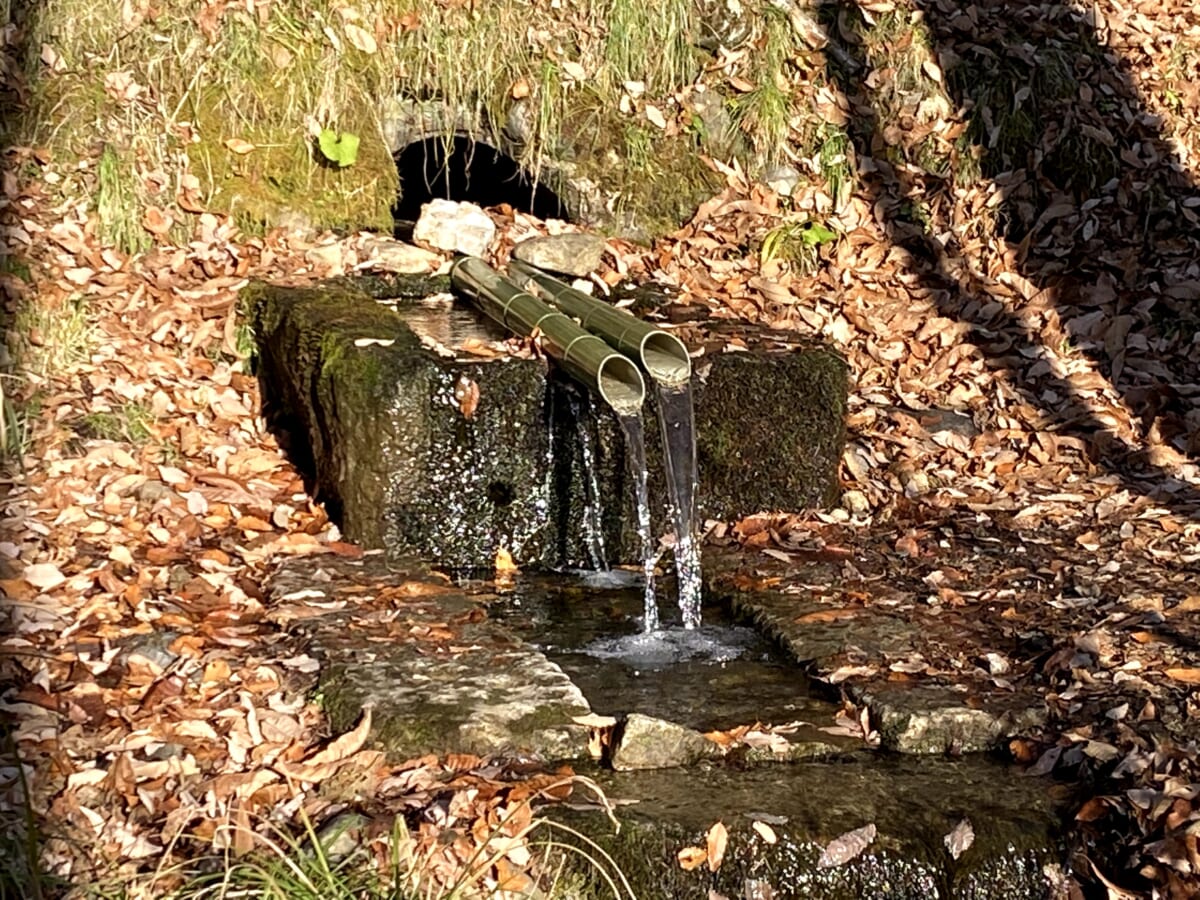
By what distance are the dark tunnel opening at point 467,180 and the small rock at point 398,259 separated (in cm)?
87

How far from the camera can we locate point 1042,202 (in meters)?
8.45

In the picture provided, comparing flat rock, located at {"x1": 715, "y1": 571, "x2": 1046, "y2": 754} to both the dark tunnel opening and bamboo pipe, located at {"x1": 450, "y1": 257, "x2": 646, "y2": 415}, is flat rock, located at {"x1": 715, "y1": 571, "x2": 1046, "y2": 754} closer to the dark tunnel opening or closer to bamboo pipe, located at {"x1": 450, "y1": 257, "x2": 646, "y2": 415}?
bamboo pipe, located at {"x1": 450, "y1": 257, "x2": 646, "y2": 415}

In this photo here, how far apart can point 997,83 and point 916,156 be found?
2.19 ft

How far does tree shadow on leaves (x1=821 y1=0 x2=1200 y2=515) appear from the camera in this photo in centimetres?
731

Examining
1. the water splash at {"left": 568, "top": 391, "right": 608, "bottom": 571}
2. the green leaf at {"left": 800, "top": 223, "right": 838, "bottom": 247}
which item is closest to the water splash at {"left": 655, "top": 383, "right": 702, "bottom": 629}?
the water splash at {"left": 568, "top": 391, "right": 608, "bottom": 571}

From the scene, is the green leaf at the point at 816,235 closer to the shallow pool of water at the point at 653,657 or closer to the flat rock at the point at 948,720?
the shallow pool of water at the point at 653,657

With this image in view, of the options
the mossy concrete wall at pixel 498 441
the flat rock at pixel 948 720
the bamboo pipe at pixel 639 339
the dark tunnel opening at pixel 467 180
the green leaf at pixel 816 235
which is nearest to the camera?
the flat rock at pixel 948 720

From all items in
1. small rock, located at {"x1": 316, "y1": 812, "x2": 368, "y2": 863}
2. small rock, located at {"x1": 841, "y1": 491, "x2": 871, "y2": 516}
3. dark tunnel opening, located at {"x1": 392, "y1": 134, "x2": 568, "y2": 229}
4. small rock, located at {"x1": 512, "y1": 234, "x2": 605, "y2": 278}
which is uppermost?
dark tunnel opening, located at {"x1": 392, "y1": 134, "x2": 568, "y2": 229}

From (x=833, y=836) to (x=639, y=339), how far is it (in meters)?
2.44

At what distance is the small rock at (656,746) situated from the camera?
13.5 feet

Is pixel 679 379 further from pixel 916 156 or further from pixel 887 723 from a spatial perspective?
pixel 916 156

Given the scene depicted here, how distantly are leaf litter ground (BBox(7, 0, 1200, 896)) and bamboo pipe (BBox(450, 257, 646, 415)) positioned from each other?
2.85 ft

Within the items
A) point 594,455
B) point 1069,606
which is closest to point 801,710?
point 1069,606

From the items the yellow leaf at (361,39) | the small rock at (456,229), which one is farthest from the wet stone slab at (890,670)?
the yellow leaf at (361,39)
